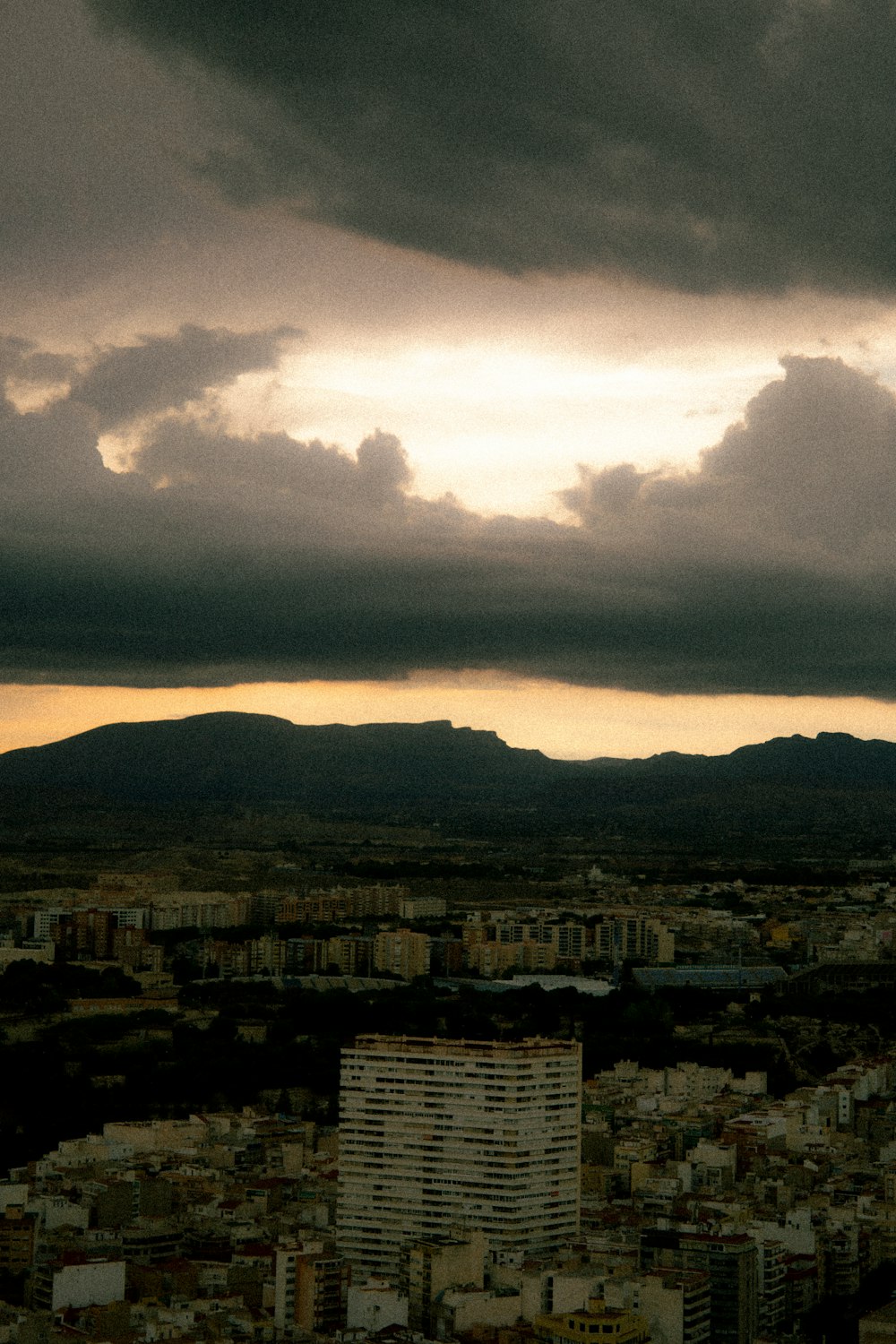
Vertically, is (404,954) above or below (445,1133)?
above

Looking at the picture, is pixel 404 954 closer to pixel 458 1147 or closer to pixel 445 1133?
pixel 445 1133

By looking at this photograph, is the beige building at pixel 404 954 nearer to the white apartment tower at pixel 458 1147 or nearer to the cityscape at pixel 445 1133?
the cityscape at pixel 445 1133

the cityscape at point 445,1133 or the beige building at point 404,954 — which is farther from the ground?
the beige building at point 404,954

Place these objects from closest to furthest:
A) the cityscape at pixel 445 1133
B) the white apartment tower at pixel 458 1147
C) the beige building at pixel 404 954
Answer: the cityscape at pixel 445 1133 < the white apartment tower at pixel 458 1147 < the beige building at pixel 404 954

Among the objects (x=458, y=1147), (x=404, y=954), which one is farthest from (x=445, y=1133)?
(x=404, y=954)

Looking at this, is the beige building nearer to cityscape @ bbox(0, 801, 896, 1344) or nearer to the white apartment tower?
cityscape @ bbox(0, 801, 896, 1344)

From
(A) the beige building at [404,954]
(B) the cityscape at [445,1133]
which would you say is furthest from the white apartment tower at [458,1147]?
(A) the beige building at [404,954]

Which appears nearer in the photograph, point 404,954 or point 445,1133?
point 445,1133

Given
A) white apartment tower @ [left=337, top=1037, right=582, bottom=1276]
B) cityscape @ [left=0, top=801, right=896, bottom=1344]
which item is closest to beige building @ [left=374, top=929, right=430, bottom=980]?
cityscape @ [left=0, top=801, right=896, bottom=1344]
